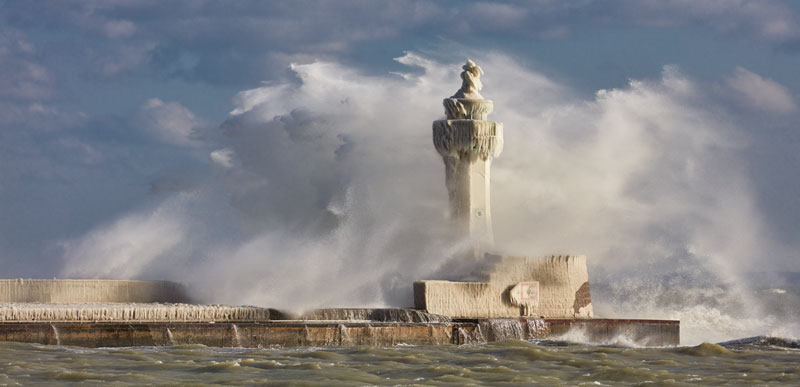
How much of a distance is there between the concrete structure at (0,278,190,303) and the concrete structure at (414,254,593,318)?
569cm

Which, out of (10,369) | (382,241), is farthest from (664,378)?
(382,241)

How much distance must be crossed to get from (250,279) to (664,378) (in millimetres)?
12256

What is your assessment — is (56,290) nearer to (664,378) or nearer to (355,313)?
(355,313)

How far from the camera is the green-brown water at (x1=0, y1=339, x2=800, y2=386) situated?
12383mm

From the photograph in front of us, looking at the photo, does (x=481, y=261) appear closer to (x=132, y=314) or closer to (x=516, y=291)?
(x=516, y=291)

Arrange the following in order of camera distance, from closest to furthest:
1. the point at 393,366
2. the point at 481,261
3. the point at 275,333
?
1. the point at 393,366
2. the point at 275,333
3. the point at 481,261

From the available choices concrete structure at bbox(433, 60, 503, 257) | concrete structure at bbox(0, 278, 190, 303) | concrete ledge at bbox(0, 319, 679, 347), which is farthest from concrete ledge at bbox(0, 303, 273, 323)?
concrete structure at bbox(433, 60, 503, 257)

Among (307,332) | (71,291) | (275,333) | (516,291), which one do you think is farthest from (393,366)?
(71,291)

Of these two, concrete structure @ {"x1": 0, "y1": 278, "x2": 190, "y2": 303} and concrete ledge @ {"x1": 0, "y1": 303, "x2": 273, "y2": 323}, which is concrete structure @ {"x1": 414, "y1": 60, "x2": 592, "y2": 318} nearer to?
concrete ledge @ {"x1": 0, "y1": 303, "x2": 273, "y2": 323}

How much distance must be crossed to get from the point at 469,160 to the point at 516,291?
161 inches

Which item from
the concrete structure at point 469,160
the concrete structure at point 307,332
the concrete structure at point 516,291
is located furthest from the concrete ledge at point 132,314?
the concrete structure at point 469,160

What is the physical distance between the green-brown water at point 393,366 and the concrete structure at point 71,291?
7.30 metres

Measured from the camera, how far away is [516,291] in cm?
2180

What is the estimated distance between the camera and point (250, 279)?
948 inches
